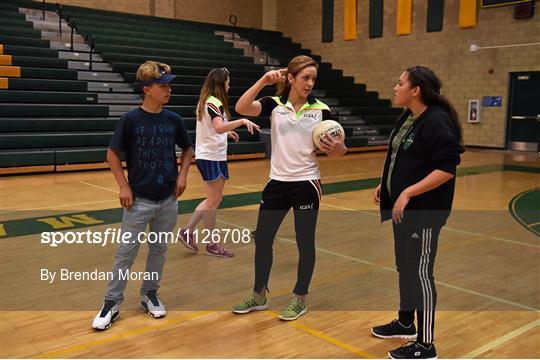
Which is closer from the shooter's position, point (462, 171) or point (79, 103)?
point (462, 171)

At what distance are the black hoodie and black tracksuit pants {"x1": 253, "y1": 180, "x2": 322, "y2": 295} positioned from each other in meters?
0.53

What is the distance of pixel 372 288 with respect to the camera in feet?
12.6

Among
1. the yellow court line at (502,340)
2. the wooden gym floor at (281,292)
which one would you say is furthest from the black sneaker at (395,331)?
the yellow court line at (502,340)

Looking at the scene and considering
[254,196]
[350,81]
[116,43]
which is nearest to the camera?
[254,196]

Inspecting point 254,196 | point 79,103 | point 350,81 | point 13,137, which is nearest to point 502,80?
point 350,81

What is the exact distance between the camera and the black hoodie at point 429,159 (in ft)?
8.22

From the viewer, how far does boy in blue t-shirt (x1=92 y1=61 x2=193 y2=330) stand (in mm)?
3014

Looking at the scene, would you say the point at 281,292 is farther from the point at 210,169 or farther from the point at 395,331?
the point at 210,169

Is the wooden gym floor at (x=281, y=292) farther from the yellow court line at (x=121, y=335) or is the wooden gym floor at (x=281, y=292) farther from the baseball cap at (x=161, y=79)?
the baseball cap at (x=161, y=79)

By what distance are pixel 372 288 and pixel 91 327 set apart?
1.93 m

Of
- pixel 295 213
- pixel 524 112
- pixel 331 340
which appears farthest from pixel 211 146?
pixel 524 112

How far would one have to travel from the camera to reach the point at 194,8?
1870 centimetres

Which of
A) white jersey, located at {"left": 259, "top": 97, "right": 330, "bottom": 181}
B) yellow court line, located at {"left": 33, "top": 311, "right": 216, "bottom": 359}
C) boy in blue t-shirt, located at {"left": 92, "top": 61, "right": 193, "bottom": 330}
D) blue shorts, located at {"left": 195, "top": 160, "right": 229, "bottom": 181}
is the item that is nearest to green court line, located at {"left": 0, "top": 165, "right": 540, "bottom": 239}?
blue shorts, located at {"left": 195, "top": 160, "right": 229, "bottom": 181}

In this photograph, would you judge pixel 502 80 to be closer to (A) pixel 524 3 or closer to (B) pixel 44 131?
(A) pixel 524 3
